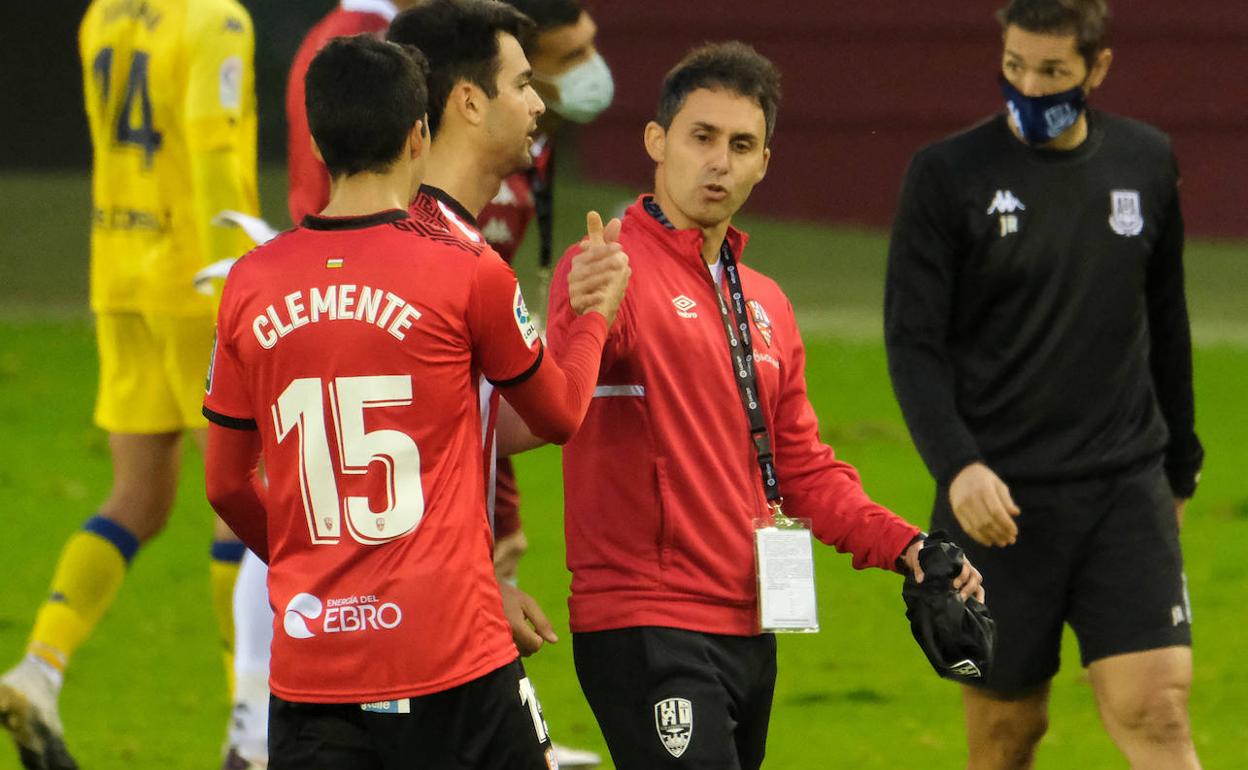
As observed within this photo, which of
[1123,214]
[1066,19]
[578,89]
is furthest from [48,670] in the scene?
[1066,19]

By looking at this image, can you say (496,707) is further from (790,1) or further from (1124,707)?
(790,1)

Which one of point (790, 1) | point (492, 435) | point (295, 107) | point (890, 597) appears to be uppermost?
point (790, 1)

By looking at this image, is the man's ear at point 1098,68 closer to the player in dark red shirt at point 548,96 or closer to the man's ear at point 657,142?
the player in dark red shirt at point 548,96

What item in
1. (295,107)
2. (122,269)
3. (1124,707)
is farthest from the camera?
(122,269)

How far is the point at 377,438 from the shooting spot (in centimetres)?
372

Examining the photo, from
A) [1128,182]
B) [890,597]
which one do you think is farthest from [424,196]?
[890,597]

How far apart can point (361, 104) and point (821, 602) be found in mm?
5955

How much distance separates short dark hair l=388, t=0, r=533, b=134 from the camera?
164 inches

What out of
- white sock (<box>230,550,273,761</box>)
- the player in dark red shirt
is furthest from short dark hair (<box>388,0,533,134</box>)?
white sock (<box>230,550,273,761</box>)

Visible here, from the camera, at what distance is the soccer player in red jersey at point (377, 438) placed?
3727mm

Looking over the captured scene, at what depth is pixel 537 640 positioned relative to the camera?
163 inches

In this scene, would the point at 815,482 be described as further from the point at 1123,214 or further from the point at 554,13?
the point at 554,13

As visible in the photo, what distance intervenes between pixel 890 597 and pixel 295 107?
182 inches

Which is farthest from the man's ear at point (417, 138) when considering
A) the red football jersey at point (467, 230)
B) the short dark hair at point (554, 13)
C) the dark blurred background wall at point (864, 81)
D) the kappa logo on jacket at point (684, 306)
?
the dark blurred background wall at point (864, 81)
